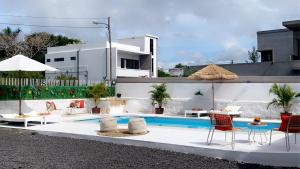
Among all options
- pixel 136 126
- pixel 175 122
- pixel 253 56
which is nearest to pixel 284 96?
pixel 175 122

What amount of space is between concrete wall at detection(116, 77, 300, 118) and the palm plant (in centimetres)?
34

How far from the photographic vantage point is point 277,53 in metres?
26.8

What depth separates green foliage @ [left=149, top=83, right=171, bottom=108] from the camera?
20141 millimetres

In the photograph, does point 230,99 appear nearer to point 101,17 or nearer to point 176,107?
point 176,107

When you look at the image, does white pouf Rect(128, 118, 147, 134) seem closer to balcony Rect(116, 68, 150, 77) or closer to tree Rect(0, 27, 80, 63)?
balcony Rect(116, 68, 150, 77)

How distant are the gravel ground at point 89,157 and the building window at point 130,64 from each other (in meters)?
33.0

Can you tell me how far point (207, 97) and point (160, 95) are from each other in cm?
274

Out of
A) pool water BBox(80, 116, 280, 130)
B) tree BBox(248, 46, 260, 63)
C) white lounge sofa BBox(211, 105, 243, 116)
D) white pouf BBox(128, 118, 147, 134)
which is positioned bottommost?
pool water BBox(80, 116, 280, 130)

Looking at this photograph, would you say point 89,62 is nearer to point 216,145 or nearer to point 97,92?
point 97,92

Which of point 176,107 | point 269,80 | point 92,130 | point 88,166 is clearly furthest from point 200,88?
point 88,166

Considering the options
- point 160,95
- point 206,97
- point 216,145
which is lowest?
point 216,145

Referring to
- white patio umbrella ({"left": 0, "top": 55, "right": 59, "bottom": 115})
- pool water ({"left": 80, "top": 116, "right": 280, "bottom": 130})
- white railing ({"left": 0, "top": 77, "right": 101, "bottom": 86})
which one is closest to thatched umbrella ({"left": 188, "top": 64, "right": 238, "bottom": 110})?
pool water ({"left": 80, "top": 116, "right": 280, "bottom": 130})

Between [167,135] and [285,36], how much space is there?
1836cm

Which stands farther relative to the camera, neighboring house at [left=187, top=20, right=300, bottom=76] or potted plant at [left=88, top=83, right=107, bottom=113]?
neighboring house at [left=187, top=20, right=300, bottom=76]
